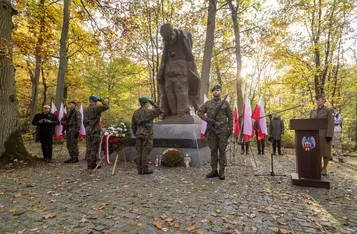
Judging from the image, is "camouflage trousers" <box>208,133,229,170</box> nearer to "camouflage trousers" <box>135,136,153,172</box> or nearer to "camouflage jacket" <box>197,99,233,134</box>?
"camouflage jacket" <box>197,99,233,134</box>

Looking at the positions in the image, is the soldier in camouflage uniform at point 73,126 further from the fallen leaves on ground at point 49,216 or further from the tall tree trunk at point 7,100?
the fallen leaves on ground at point 49,216

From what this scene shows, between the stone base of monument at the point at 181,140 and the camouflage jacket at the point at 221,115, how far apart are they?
1612mm

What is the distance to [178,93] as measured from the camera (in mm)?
8078

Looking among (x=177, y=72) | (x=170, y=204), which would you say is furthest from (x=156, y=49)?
(x=170, y=204)

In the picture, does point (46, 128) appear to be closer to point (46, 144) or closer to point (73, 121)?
point (46, 144)

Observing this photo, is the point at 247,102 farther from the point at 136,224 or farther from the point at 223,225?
the point at 136,224

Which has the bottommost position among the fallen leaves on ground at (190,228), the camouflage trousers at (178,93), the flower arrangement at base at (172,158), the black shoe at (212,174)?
the fallen leaves on ground at (190,228)

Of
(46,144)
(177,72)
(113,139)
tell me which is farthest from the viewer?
(177,72)

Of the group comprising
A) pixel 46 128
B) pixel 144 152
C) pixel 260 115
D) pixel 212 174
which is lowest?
pixel 212 174

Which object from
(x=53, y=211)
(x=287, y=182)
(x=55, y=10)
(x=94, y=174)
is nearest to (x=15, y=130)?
(x=94, y=174)

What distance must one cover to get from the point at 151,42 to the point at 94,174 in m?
16.9

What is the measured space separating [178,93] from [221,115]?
2.84m

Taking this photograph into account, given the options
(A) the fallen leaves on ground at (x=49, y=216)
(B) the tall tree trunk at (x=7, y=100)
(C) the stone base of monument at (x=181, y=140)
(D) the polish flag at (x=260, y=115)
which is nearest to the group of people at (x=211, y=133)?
(B) the tall tree trunk at (x=7, y=100)

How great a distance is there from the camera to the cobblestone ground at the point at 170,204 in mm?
2871
